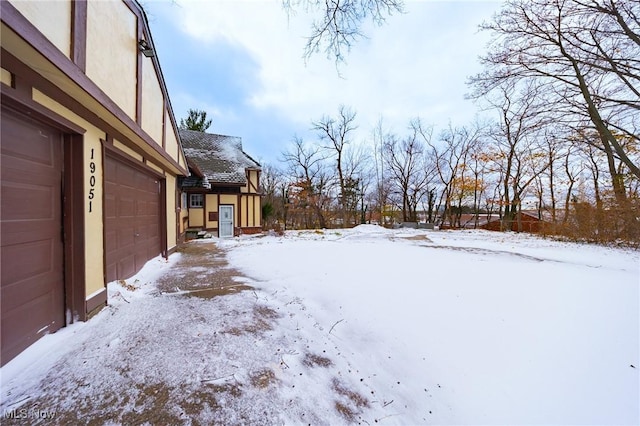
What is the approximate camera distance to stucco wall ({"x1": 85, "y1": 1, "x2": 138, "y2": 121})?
262 cm

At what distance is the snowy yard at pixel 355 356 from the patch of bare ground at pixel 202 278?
10.2 inches

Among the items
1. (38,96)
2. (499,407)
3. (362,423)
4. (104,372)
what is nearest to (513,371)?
(499,407)

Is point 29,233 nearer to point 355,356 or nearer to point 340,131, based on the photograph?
point 355,356

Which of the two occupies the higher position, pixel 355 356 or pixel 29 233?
pixel 29 233

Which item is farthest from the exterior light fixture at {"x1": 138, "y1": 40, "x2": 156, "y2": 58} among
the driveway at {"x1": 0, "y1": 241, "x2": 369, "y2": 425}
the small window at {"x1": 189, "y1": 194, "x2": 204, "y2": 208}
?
the small window at {"x1": 189, "y1": 194, "x2": 204, "y2": 208}

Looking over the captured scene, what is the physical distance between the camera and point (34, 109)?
6.56 ft

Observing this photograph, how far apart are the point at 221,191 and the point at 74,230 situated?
1087 cm

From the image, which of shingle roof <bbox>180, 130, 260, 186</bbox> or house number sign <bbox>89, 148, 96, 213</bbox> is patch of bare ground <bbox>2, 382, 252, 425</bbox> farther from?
shingle roof <bbox>180, 130, 260, 186</bbox>

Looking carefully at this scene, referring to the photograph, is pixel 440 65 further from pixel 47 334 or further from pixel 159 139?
pixel 47 334

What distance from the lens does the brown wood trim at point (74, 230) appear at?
247 centimetres

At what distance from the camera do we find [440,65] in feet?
26.0

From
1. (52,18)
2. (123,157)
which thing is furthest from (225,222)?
(52,18)

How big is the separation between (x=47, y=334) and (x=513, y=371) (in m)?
4.47

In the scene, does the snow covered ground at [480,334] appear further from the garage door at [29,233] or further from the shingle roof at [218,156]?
the shingle roof at [218,156]
